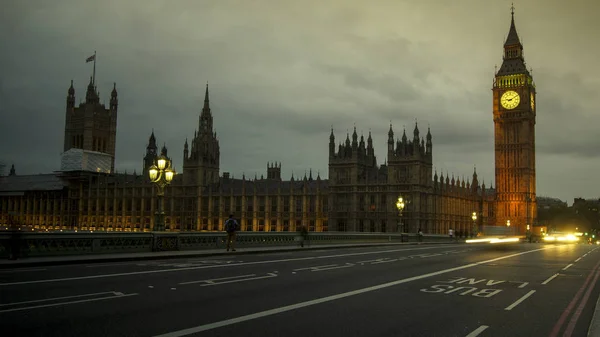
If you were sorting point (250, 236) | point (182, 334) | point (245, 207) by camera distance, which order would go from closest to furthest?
point (182, 334)
point (250, 236)
point (245, 207)

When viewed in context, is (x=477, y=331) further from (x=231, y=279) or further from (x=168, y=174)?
(x=168, y=174)

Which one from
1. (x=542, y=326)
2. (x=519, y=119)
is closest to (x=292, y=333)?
(x=542, y=326)

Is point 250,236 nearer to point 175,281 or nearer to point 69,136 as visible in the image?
point 175,281

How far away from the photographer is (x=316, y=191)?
293 ft

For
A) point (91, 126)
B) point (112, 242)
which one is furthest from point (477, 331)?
point (91, 126)

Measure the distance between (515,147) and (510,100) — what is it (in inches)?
417

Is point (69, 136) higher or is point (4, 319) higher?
point (69, 136)

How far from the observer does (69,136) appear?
15450 centimetres

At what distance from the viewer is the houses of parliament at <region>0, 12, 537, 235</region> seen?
82.0 meters

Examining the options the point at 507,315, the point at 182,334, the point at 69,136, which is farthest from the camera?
the point at 69,136

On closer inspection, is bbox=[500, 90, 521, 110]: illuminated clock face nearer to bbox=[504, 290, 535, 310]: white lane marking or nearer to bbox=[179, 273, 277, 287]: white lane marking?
bbox=[504, 290, 535, 310]: white lane marking

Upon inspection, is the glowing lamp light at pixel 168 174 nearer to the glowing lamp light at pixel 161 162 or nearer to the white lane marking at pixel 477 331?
the glowing lamp light at pixel 161 162

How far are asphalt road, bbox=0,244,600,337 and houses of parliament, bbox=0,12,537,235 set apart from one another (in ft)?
159

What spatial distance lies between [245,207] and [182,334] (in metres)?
88.2
